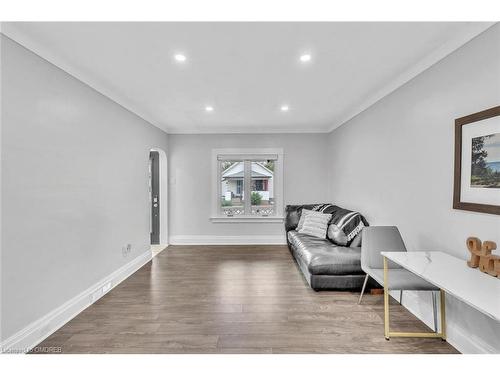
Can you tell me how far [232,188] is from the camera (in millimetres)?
5605

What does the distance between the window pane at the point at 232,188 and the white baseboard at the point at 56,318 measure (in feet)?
8.46

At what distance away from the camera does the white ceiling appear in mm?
1887

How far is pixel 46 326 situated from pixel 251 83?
301 cm

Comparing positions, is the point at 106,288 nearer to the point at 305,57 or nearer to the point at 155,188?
the point at 155,188

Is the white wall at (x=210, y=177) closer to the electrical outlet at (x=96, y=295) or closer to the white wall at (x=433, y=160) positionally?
the white wall at (x=433, y=160)

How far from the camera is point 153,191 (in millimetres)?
5336

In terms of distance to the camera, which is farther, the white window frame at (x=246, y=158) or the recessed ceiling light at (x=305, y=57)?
the white window frame at (x=246, y=158)

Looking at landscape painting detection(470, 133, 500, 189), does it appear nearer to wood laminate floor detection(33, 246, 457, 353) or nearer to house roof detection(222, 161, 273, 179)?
wood laminate floor detection(33, 246, 457, 353)

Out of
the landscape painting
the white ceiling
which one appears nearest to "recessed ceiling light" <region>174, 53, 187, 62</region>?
the white ceiling

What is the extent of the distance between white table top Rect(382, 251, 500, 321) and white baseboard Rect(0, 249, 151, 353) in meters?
2.89

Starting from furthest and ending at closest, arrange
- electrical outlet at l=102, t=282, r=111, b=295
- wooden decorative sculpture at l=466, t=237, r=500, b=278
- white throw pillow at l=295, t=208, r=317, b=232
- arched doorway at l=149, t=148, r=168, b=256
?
arched doorway at l=149, t=148, r=168, b=256, white throw pillow at l=295, t=208, r=317, b=232, electrical outlet at l=102, t=282, r=111, b=295, wooden decorative sculpture at l=466, t=237, r=500, b=278

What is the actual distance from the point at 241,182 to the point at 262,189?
48 centimetres

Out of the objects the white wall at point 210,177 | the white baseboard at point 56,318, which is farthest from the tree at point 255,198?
the white baseboard at point 56,318

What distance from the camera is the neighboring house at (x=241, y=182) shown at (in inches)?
219
